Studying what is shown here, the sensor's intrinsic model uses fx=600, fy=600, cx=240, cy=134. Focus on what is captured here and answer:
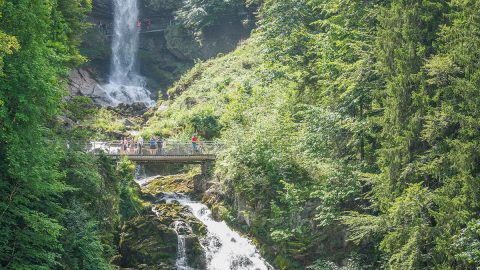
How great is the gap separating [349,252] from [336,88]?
667 centimetres

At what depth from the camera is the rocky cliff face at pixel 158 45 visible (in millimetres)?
51188

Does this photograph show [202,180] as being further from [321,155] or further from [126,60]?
[126,60]

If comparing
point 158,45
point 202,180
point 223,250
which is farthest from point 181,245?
point 158,45

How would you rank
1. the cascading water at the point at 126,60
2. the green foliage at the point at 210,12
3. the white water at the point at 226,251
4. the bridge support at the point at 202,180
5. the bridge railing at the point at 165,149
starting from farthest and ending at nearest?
the cascading water at the point at 126,60, the green foliage at the point at 210,12, the bridge support at the point at 202,180, the bridge railing at the point at 165,149, the white water at the point at 226,251

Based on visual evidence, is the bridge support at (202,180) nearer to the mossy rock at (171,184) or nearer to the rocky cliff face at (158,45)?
the mossy rock at (171,184)

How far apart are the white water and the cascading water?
2611 centimetres

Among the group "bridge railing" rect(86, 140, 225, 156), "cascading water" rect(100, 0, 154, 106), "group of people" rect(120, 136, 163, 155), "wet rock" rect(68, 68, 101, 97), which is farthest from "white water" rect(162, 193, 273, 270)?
"cascading water" rect(100, 0, 154, 106)

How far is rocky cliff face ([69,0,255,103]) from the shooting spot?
51188 millimetres

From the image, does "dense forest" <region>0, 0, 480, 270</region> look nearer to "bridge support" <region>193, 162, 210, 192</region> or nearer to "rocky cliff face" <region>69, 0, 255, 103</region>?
"bridge support" <region>193, 162, 210, 192</region>

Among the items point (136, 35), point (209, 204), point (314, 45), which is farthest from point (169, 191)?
point (136, 35)

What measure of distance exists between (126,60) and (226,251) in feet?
111

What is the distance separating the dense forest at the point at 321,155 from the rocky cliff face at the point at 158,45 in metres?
21.0

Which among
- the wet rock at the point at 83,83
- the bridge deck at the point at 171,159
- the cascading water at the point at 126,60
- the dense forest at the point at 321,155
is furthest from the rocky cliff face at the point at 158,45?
the dense forest at the point at 321,155

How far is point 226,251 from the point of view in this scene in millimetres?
24984
